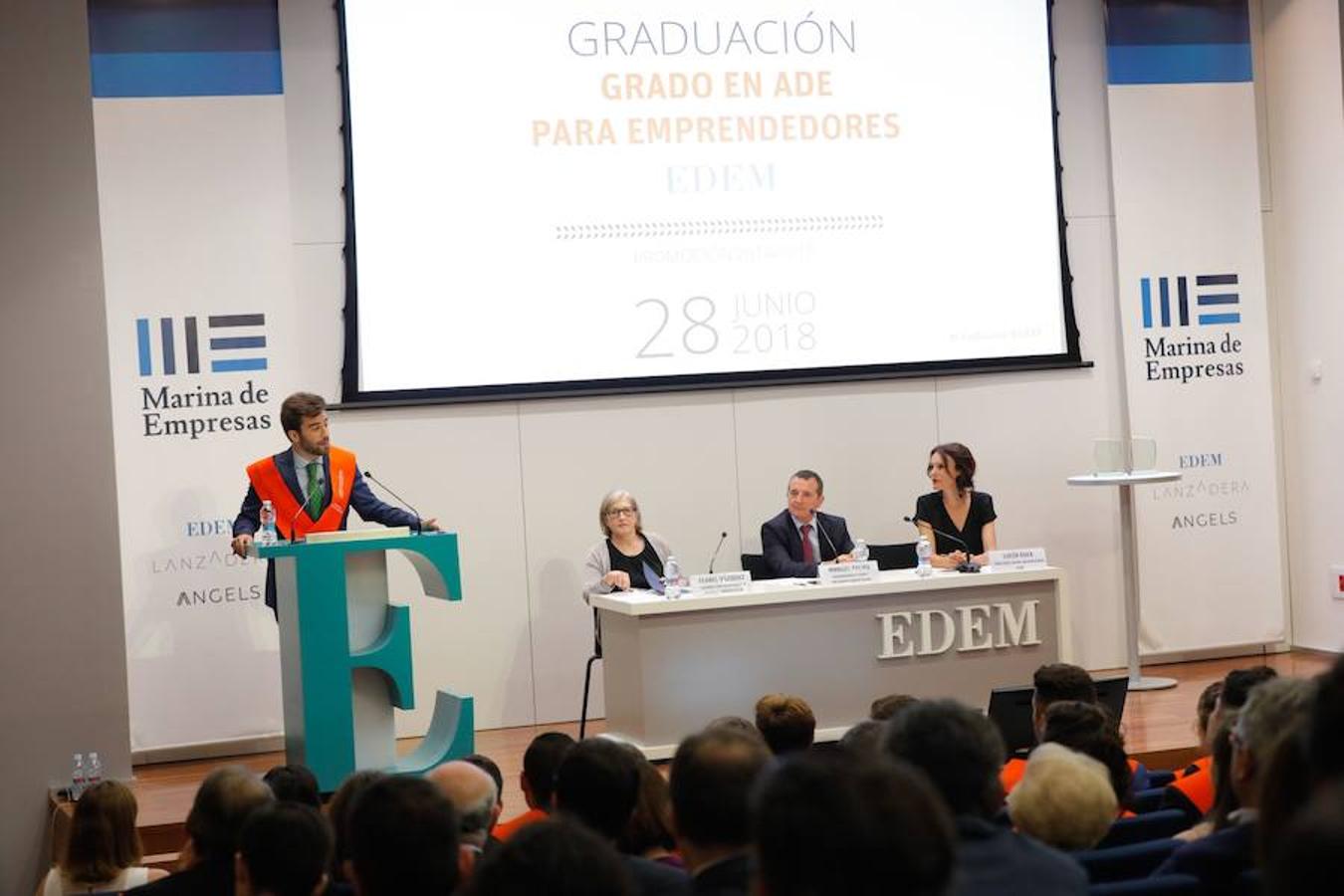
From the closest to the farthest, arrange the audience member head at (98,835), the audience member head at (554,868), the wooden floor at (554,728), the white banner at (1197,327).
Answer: the audience member head at (554,868) < the audience member head at (98,835) < the wooden floor at (554,728) < the white banner at (1197,327)

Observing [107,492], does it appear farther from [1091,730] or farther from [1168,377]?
[1168,377]

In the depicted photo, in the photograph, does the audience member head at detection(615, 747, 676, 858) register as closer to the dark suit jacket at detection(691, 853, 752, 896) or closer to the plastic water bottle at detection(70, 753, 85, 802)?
the dark suit jacket at detection(691, 853, 752, 896)

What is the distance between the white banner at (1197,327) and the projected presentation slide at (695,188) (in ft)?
1.65

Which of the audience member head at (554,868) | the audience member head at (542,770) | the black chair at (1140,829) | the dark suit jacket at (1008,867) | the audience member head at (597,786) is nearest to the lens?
the audience member head at (554,868)

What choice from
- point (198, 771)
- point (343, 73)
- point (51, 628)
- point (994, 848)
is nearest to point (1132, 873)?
point (994, 848)

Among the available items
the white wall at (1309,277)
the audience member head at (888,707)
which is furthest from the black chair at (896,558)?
the audience member head at (888,707)

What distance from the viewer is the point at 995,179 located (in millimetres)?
8180

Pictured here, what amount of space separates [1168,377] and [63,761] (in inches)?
222

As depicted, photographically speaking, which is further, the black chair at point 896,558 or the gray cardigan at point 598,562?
the black chair at point 896,558

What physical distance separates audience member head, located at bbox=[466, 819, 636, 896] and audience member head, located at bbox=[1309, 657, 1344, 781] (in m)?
0.69

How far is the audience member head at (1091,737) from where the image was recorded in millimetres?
3500

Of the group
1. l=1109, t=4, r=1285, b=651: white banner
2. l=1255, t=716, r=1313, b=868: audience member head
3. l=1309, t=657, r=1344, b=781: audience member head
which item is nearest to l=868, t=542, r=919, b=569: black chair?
l=1109, t=4, r=1285, b=651: white banner

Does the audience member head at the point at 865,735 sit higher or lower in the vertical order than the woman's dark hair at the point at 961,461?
lower

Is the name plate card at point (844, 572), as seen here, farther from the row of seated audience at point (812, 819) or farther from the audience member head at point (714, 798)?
the audience member head at point (714, 798)
